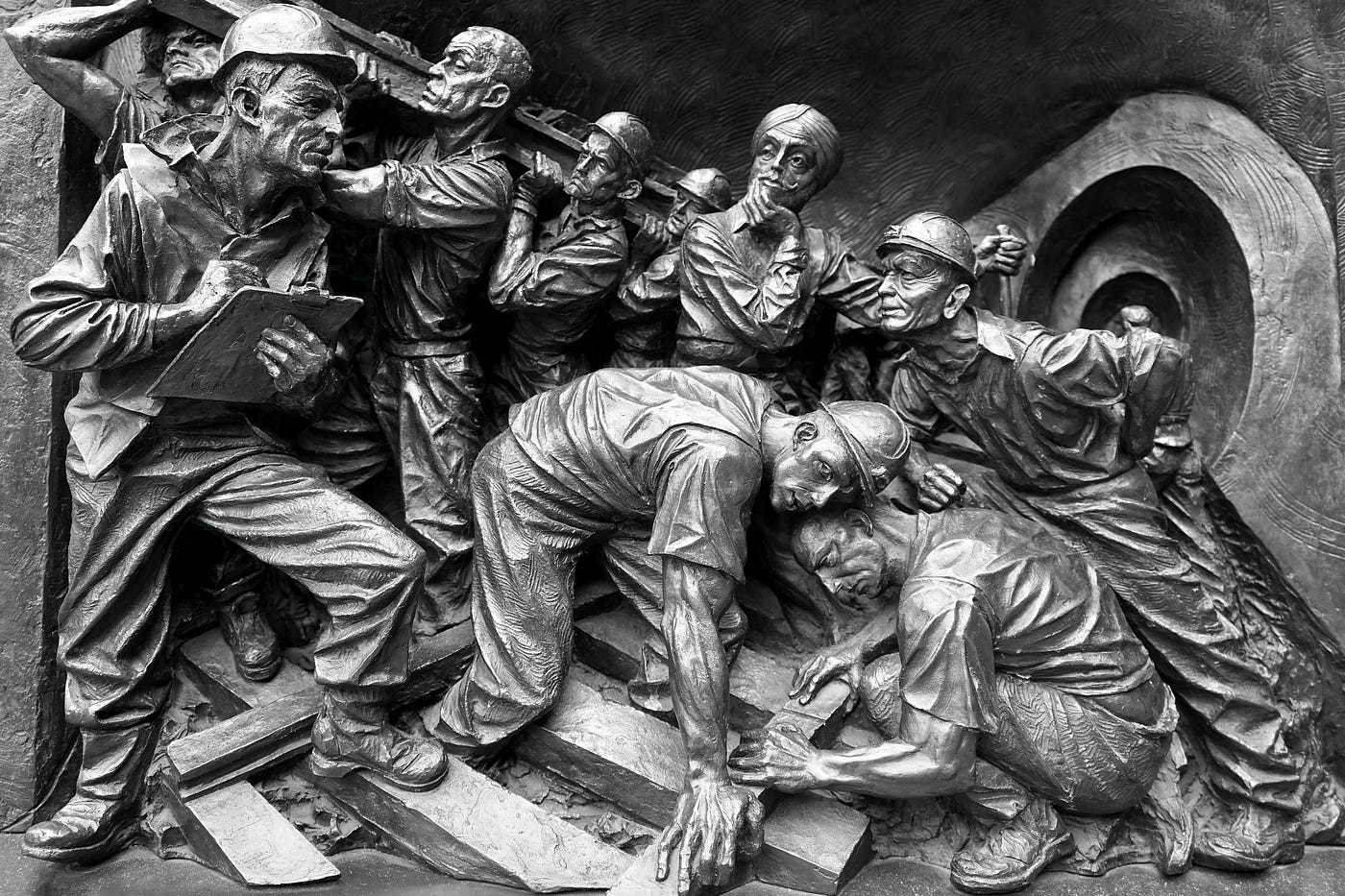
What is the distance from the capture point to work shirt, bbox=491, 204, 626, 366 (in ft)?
17.2

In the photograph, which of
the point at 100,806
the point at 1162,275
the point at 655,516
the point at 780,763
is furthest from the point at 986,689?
the point at 100,806

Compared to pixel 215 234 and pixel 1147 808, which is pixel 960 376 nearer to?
pixel 1147 808

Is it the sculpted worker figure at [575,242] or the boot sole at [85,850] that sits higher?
the sculpted worker figure at [575,242]

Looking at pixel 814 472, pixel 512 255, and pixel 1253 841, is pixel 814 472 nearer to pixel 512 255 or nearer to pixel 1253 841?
pixel 512 255

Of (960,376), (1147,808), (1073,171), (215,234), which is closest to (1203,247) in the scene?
(1073,171)

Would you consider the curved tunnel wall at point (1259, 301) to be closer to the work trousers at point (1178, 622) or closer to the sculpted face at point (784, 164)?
the work trousers at point (1178, 622)

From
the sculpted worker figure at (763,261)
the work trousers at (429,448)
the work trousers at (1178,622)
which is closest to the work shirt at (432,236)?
the work trousers at (429,448)

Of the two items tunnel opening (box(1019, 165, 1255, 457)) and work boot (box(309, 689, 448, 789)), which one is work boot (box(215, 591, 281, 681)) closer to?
work boot (box(309, 689, 448, 789))

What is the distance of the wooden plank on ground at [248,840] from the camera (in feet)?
15.1

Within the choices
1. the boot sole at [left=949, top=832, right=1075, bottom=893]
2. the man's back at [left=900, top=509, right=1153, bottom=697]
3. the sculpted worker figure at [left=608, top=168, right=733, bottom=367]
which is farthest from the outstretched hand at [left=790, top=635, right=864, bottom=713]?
the sculpted worker figure at [left=608, top=168, right=733, bottom=367]

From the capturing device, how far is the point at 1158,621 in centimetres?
523

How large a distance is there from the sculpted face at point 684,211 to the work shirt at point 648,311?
0.08m

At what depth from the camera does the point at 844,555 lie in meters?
4.82

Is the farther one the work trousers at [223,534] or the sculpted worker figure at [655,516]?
the work trousers at [223,534]
